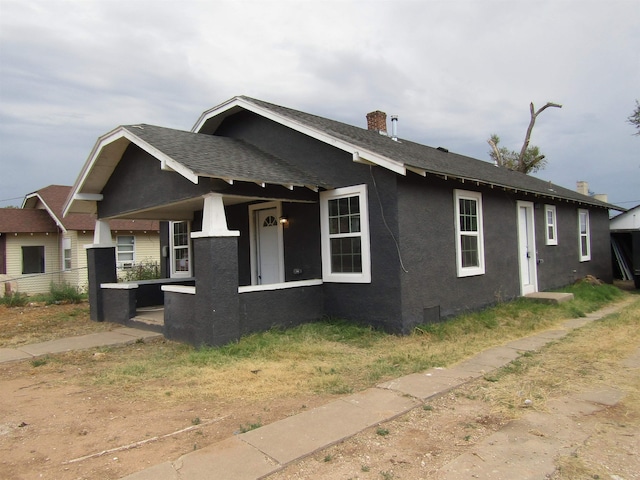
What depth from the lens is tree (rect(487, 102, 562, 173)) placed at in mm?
29733

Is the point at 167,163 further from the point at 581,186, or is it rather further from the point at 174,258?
the point at 581,186

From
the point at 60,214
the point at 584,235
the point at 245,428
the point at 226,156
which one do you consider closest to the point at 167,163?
the point at 226,156

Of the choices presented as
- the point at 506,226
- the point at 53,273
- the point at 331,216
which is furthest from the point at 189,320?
the point at 53,273

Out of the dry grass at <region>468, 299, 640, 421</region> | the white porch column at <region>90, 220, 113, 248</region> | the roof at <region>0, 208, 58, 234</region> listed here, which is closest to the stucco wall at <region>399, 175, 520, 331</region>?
the dry grass at <region>468, 299, 640, 421</region>

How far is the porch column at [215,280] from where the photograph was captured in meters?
7.02

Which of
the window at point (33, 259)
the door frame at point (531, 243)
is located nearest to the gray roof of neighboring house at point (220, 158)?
the door frame at point (531, 243)

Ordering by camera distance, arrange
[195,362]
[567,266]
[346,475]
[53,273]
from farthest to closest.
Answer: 1. [53,273]
2. [567,266]
3. [195,362]
4. [346,475]

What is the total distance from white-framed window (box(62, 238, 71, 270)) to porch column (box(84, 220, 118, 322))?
1030 cm

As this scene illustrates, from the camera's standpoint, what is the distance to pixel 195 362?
6.42m

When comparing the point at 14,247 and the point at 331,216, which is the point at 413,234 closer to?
the point at 331,216

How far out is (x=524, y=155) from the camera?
31.6m

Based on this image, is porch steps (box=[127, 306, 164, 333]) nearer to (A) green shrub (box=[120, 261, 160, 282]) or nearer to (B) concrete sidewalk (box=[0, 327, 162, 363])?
(B) concrete sidewalk (box=[0, 327, 162, 363])

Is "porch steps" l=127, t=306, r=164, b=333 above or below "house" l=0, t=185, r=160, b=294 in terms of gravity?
below

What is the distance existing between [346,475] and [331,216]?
5.92 metres
